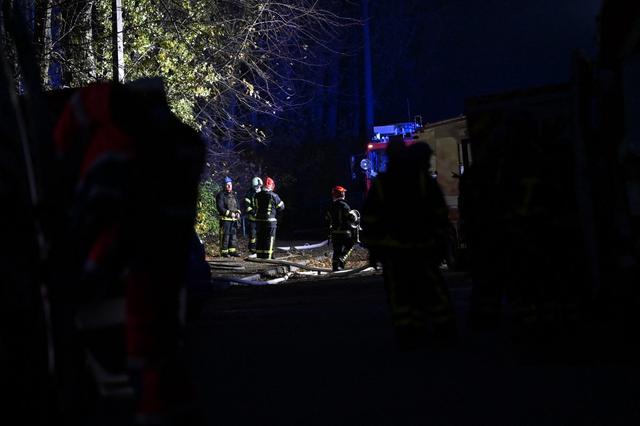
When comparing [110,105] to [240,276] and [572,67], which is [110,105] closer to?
[572,67]

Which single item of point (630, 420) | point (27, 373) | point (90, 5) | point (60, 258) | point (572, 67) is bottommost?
point (630, 420)

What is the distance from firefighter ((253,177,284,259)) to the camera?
26.4 m

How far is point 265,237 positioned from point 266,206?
73cm

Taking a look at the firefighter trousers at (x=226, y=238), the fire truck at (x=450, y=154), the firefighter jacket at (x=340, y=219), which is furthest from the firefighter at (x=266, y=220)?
the fire truck at (x=450, y=154)

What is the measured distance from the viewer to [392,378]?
26.3 feet

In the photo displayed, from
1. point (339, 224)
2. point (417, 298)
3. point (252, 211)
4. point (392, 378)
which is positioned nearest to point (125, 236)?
point (392, 378)

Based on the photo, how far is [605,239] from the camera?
29.9ft

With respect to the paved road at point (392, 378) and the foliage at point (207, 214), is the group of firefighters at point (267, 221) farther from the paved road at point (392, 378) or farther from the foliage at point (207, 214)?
the paved road at point (392, 378)

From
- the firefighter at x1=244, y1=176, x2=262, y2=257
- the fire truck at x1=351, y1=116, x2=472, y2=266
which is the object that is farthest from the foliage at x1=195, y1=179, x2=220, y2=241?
the fire truck at x1=351, y1=116, x2=472, y2=266

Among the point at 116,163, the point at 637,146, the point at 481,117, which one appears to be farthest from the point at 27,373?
the point at 481,117

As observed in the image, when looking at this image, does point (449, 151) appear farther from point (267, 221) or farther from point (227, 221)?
point (227, 221)

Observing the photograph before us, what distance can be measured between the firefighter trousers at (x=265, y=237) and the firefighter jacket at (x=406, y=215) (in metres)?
16.4

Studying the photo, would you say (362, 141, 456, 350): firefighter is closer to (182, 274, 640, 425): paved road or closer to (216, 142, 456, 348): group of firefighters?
(216, 142, 456, 348): group of firefighters

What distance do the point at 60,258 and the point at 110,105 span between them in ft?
1.69
